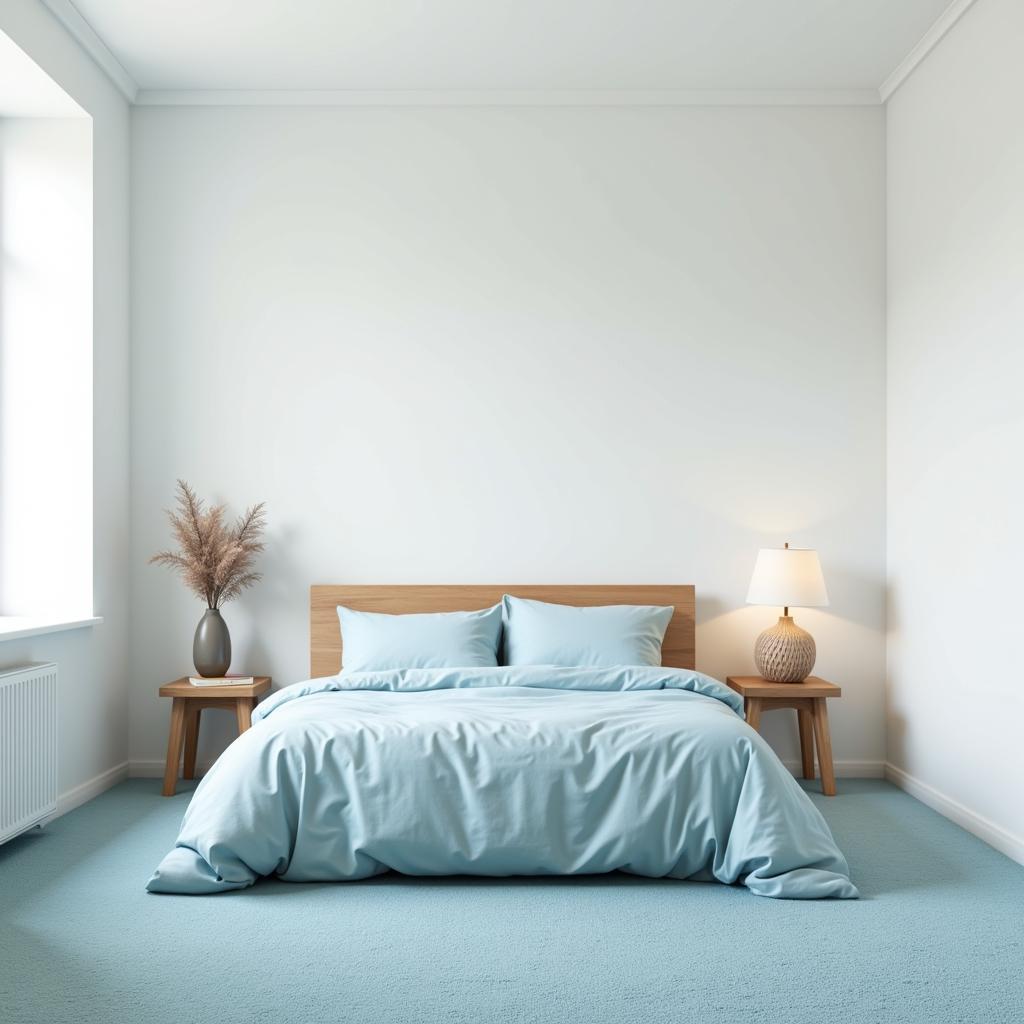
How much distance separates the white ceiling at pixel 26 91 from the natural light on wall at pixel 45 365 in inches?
1.6

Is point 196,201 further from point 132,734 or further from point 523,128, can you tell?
point 132,734

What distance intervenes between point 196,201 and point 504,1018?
3.84 m

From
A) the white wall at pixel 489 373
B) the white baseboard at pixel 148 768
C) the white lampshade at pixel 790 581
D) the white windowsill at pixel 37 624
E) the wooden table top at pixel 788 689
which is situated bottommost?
the white baseboard at pixel 148 768

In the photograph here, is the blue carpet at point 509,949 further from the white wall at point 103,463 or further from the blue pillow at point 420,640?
the blue pillow at point 420,640

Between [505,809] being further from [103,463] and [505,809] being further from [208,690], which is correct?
[103,463]

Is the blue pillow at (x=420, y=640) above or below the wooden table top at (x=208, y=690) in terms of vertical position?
above

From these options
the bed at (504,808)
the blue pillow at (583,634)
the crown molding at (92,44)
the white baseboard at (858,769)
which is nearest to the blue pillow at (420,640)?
the blue pillow at (583,634)

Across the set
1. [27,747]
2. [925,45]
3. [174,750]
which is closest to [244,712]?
[174,750]

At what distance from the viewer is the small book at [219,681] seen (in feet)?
14.0

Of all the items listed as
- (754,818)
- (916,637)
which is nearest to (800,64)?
(916,637)

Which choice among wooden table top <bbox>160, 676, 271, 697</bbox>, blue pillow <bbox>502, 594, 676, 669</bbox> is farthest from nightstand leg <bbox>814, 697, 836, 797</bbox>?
wooden table top <bbox>160, 676, 271, 697</bbox>

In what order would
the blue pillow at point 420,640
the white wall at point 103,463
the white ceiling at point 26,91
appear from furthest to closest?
the blue pillow at point 420,640
the white wall at point 103,463
the white ceiling at point 26,91

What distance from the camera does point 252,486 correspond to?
463 cm

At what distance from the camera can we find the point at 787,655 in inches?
169
